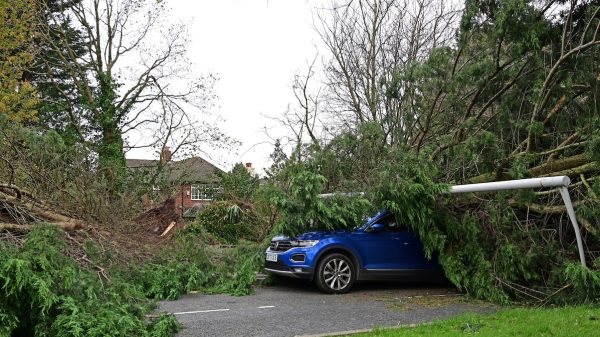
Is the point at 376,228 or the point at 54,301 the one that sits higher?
the point at 376,228

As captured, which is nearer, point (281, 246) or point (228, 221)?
point (281, 246)

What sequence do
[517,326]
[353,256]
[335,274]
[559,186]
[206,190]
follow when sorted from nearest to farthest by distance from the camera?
1. [517,326]
2. [559,186]
3. [335,274]
4. [353,256]
5. [206,190]

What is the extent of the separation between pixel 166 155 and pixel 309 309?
58.3 ft

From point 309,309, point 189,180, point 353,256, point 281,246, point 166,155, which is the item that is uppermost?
point 166,155

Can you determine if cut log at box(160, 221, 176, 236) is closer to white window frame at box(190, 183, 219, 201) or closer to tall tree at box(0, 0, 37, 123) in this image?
white window frame at box(190, 183, 219, 201)

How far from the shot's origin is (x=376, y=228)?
1098 cm

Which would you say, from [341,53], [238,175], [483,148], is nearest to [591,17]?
[483,148]

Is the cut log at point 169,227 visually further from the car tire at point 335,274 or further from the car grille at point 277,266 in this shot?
the car tire at point 335,274

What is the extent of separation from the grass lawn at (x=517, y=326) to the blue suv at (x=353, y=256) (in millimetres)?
3213

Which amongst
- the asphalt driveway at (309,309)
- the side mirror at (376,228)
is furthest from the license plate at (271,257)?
the side mirror at (376,228)

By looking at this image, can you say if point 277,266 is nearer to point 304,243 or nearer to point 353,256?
point 304,243

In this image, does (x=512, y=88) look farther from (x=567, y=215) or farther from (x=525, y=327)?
(x=525, y=327)

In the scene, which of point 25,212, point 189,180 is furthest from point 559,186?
point 189,180

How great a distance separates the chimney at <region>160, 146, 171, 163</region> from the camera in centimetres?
2432
